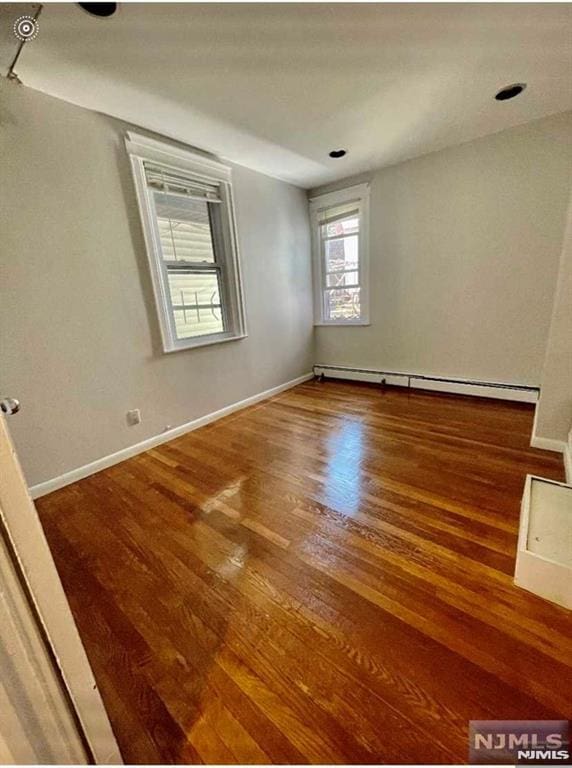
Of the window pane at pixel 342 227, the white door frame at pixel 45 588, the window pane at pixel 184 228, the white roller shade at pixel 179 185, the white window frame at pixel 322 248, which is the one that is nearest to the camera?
the white door frame at pixel 45 588

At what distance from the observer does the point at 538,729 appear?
837 millimetres

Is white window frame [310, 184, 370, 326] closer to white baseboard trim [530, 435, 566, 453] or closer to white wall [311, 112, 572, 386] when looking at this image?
white wall [311, 112, 572, 386]

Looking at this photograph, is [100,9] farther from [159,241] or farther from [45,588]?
[45,588]

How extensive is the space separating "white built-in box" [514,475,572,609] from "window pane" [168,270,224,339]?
272 cm

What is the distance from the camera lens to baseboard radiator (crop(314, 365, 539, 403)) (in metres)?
3.00

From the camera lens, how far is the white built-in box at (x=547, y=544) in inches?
44.6

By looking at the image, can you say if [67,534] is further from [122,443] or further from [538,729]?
[538,729]

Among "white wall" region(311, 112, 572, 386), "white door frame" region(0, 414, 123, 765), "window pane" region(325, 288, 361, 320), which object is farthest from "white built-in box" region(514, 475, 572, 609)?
"window pane" region(325, 288, 361, 320)

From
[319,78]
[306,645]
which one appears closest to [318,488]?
[306,645]

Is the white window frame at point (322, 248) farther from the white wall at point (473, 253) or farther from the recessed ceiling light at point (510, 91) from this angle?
the recessed ceiling light at point (510, 91)

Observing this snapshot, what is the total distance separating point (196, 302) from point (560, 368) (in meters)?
2.92

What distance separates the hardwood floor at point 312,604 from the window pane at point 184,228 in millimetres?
1880

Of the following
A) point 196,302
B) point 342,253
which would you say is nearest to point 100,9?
point 196,302

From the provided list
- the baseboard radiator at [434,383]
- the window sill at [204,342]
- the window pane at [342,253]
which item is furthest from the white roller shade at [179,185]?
the baseboard radiator at [434,383]
